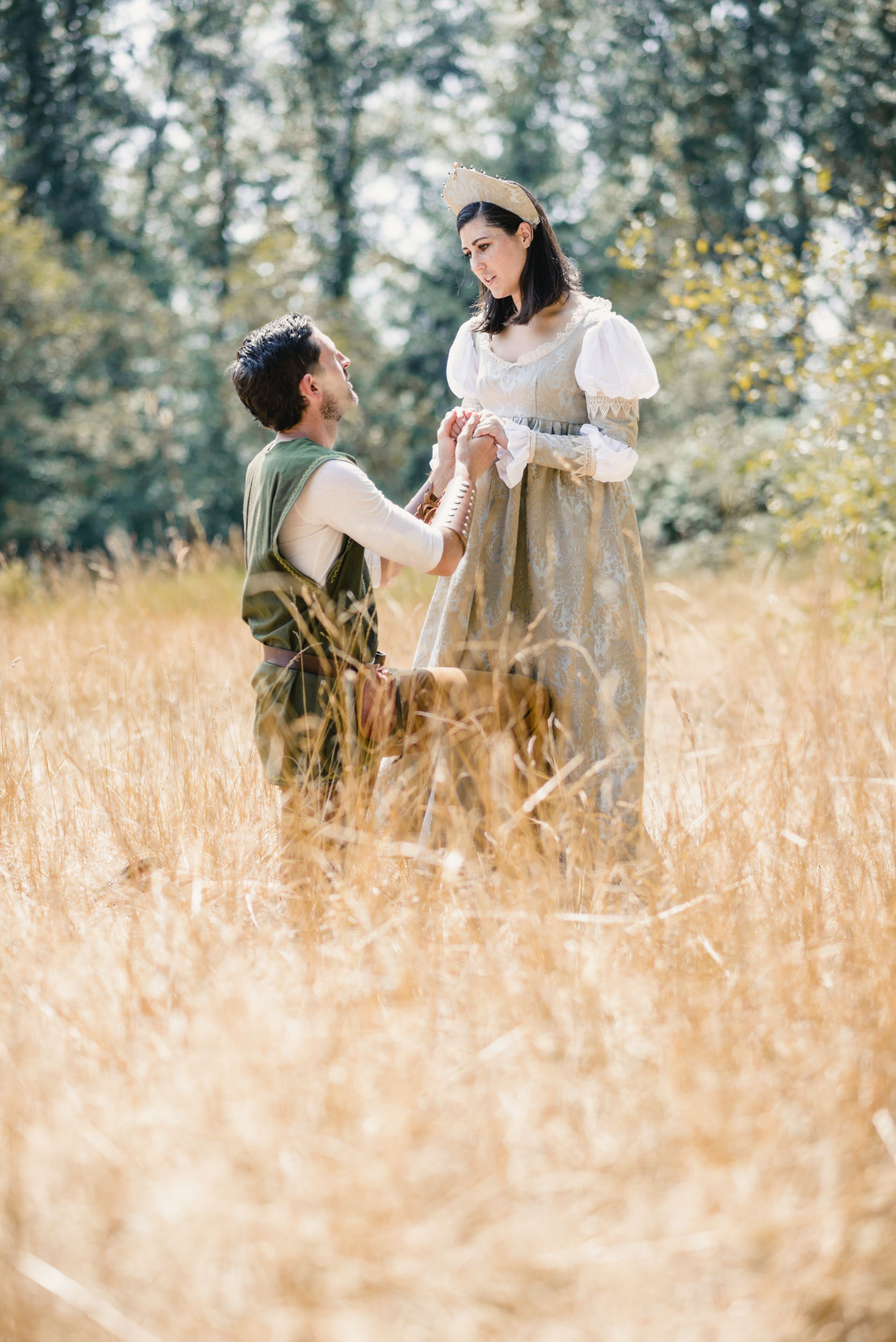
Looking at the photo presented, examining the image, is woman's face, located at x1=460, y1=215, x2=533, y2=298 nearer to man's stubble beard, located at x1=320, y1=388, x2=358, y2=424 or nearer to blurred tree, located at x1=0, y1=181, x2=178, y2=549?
man's stubble beard, located at x1=320, y1=388, x2=358, y2=424

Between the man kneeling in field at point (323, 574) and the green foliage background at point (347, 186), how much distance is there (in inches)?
366

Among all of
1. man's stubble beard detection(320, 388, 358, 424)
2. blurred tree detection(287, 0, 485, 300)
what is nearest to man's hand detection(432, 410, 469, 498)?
man's stubble beard detection(320, 388, 358, 424)

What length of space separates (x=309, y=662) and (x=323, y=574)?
19 cm

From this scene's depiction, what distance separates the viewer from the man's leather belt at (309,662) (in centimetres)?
227

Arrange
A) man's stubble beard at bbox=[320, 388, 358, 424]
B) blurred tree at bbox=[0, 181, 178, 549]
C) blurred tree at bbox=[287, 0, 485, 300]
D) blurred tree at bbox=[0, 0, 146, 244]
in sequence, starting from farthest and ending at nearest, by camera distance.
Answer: blurred tree at bbox=[287, 0, 485, 300] → blurred tree at bbox=[0, 0, 146, 244] → blurred tree at bbox=[0, 181, 178, 549] → man's stubble beard at bbox=[320, 388, 358, 424]

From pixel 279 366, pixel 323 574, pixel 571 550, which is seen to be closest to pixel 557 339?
pixel 571 550

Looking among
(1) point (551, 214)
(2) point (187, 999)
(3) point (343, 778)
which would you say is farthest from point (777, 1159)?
(1) point (551, 214)

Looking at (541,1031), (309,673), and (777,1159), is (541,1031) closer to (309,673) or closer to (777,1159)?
(777,1159)

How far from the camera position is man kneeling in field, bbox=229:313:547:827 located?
7.26ft

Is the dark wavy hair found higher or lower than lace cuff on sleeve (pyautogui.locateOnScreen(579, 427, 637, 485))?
higher

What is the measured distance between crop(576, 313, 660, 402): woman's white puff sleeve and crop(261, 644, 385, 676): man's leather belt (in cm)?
87

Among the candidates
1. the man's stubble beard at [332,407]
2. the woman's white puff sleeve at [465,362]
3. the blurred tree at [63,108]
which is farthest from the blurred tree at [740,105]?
the man's stubble beard at [332,407]

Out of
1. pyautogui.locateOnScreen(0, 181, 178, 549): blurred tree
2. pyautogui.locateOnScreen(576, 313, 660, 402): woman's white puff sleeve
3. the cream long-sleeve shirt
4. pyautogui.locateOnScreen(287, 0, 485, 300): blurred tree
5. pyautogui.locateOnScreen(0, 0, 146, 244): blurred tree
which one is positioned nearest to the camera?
the cream long-sleeve shirt

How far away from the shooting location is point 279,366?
226 centimetres
